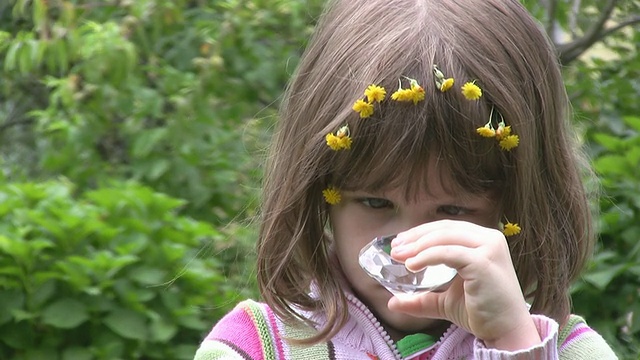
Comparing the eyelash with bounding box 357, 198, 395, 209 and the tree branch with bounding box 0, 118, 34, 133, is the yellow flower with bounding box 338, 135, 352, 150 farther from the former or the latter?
the tree branch with bounding box 0, 118, 34, 133

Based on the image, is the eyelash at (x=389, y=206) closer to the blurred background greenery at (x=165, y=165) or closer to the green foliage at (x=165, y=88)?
the blurred background greenery at (x=165, y=165)

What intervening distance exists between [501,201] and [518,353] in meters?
0.28

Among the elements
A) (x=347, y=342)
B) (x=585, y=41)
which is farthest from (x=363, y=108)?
(x=585, y=41)

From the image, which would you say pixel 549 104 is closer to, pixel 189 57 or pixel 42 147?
pixel 189 57

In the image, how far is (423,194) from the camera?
178cm

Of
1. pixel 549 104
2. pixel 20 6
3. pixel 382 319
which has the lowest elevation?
pixel 20 6

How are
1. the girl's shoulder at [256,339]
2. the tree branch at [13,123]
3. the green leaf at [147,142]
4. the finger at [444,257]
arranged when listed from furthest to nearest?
1. the tree branch at [13,123]
2. the green leaf at [147,142]
3. the girl's shoulder at [256,339]
4. the finger at [444,257]

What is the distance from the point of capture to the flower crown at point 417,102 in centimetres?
178

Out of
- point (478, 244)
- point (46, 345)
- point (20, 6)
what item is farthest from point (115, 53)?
point (478, 244)

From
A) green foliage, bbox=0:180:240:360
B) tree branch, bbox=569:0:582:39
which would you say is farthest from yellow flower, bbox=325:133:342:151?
tree branch, bbox=569:0:582:39

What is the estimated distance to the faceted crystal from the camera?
174cm

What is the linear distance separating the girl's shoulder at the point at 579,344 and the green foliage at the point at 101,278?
47.8 inches

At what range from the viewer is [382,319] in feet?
6.52

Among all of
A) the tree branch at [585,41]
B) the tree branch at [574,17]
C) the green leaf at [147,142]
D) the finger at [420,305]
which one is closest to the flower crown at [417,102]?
the finger at [420,305]
